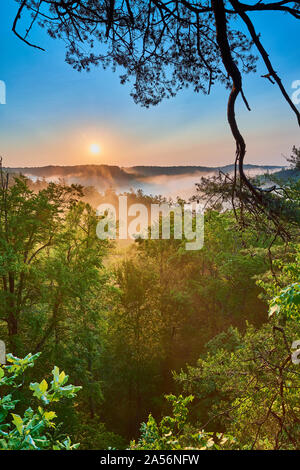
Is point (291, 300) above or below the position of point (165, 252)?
above

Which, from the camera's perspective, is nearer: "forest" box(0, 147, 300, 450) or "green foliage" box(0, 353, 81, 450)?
"green foliage" box(0, 353, 81, 450)

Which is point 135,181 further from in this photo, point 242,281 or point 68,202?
point 68,202

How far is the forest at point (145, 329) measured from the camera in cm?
247

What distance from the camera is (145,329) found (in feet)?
59.9

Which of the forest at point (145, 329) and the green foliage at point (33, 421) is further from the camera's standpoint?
the forest at point (145, 329)

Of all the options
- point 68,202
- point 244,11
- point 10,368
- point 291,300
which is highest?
point 244,11

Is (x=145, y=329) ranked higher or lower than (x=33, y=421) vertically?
lower

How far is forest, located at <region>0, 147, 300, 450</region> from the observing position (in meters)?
2.47

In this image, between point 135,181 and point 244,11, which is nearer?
point 244,11

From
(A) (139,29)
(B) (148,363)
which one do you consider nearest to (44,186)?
(A) (139,29)

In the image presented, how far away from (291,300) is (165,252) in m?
19.6

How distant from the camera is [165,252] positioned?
21.8 metres

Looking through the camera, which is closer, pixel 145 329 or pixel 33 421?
pixel 33 421
